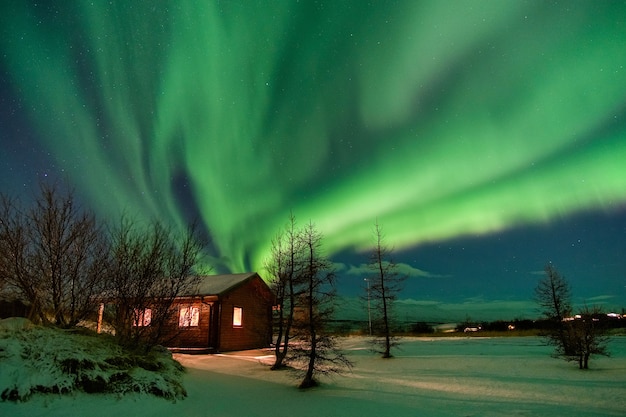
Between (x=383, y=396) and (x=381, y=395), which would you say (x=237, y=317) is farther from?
(x=383, y=396)

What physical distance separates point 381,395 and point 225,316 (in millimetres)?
16235

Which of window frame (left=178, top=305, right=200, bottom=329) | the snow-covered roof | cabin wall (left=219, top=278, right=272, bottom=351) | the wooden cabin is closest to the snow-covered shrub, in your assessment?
the wooden cabin

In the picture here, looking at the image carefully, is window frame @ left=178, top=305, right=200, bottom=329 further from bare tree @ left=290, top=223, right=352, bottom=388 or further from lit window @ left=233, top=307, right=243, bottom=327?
bare tree @ left=290, top=223, right=352, bottom=388

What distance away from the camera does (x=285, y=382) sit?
14320 millimetres

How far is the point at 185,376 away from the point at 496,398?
32.9 ft

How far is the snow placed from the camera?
815cm

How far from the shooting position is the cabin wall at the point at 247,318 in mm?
25938

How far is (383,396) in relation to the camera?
1182 centimetres

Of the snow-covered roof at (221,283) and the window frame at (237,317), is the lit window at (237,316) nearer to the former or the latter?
the window frame at (237,317)

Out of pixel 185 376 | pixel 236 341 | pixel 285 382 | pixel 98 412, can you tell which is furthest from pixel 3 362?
pixel 236 341

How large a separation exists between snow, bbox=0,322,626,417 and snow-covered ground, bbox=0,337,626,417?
0.02 metres

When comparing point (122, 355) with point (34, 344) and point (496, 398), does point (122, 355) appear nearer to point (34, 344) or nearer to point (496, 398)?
point (34, 344)

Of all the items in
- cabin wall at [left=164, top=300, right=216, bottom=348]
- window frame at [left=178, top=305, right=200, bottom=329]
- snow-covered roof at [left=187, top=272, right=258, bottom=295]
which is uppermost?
snow-covered roof at [left=187, top=272, right=258, bottom=295]

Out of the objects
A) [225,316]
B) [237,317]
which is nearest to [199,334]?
[225,316]
